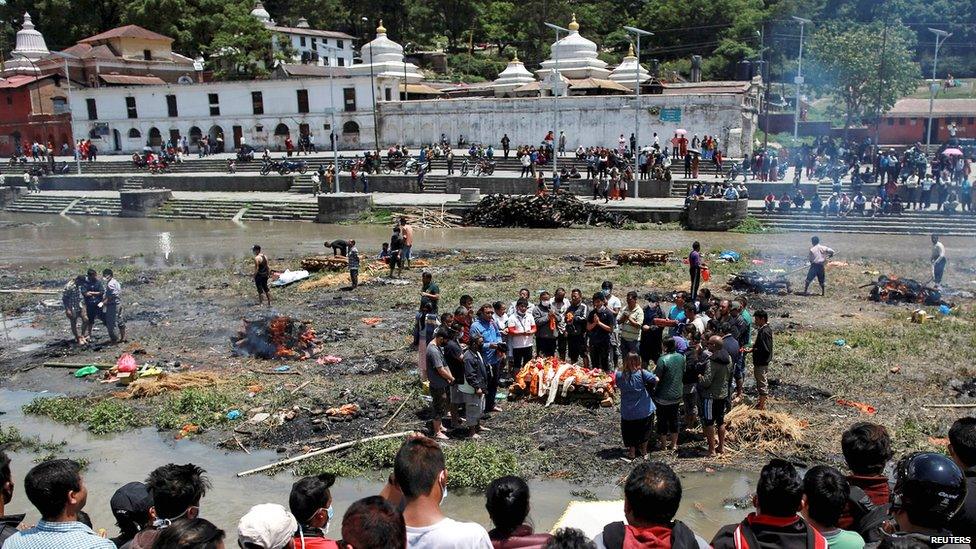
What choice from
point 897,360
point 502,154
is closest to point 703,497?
point 897,360

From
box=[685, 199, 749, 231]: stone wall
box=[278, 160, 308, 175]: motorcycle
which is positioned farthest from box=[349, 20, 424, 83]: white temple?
box=[685, 199, 749, 231]: stone wall

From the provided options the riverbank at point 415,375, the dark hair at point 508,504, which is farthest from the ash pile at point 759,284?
the dark hair at point 508,504

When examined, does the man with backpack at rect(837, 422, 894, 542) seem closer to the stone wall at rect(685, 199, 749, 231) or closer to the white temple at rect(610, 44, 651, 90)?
the stone wall at rect(685, 199, 749, 231)

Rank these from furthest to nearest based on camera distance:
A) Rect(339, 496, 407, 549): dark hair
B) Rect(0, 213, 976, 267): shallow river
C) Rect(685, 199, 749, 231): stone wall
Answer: Rect(685, 199, 749, 231): stone wall, Rect(0, 213, 976, 267): shallow river, Rect(339, 496, 407, 549): dark hair

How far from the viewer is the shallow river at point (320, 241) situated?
2397cm

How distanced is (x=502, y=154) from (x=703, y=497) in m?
37.6

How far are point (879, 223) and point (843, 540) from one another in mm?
25564

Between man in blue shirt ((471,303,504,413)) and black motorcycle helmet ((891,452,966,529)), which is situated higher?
black motorcycle helmet ((891,452,966,529))

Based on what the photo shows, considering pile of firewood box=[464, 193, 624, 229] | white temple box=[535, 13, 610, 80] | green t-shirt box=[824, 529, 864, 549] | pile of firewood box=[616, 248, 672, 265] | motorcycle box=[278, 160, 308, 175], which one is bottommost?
pile of firewood box=[616, 248, 672, 265]

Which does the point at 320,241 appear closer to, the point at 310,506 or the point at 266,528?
the point at 310,506

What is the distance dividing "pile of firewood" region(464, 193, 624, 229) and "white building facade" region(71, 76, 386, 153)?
878 inches

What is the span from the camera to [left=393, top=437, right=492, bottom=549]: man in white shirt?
380 centimetres

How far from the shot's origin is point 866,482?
4586 mm

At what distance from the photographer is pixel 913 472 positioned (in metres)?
3.72
